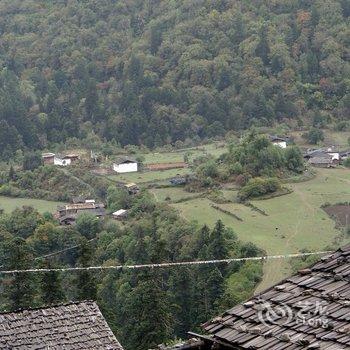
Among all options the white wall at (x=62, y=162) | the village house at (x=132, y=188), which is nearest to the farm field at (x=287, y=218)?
the village house at (x=132, y=188)

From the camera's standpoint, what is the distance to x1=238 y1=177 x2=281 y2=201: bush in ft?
114

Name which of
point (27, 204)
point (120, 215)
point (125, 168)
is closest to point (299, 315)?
point (120, 215)

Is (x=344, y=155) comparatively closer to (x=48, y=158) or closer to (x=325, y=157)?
(x=325, y=157)

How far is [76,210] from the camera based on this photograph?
36.3m

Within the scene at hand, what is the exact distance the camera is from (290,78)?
5500cm

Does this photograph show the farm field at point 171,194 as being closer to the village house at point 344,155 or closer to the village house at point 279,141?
the village house at point 279,141

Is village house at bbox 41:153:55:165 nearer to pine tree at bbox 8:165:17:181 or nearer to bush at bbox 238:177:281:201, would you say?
pine tree at bbox 8:165:17:181

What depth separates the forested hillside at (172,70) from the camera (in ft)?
177

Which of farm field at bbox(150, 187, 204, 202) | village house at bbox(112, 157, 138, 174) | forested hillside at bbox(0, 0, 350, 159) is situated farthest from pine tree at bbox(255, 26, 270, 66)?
farm field at bbox(150, 187, 204, 202)

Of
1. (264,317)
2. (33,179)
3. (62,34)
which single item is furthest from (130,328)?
(62,34)

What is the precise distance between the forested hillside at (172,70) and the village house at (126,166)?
8574mm

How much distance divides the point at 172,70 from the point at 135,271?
35513 millimetres

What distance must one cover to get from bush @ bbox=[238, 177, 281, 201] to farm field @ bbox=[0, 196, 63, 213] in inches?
363

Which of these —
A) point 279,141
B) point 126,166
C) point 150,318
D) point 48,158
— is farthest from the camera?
point 48,158
